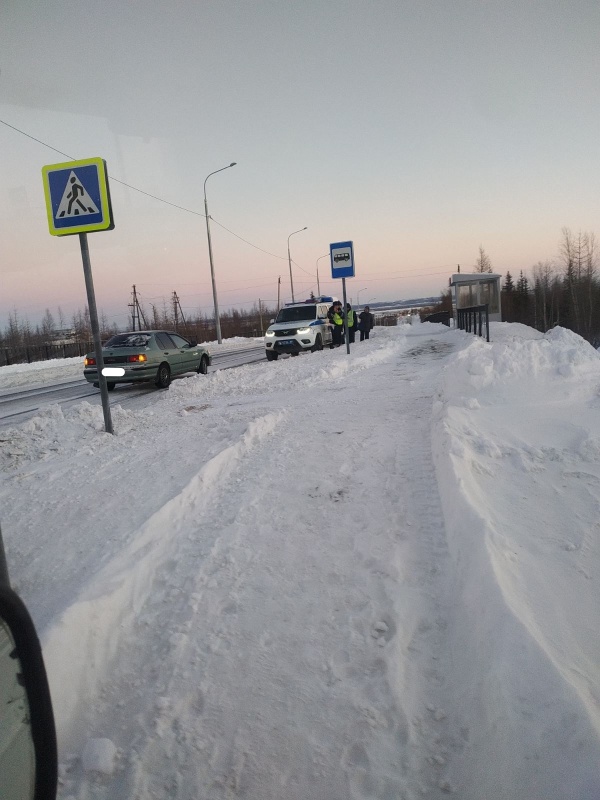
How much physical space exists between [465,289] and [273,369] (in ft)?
64.0

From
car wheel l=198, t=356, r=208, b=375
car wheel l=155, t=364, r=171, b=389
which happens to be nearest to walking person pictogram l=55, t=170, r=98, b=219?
car wheel l=155, t=364, r=171, b=389

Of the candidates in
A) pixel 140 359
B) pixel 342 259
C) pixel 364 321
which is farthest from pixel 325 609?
pixel 364 321

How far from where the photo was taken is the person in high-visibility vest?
19797mm

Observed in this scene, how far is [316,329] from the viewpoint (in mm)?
19359

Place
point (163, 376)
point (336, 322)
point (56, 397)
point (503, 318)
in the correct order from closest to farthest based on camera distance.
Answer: point (56, 397)
point (163, 376)
point (336, 322)
point (503, 318)

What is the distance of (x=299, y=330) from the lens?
61.7 ft

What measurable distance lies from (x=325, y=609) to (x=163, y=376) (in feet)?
37.3

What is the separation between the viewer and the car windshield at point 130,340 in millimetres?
13125

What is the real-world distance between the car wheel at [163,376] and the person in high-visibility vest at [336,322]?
7.93 metres

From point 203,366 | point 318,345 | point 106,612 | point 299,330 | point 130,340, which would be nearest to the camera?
point 106,612

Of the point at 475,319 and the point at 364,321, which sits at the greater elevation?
the point at 364,321

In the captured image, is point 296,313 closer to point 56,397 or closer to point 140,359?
point 140,359

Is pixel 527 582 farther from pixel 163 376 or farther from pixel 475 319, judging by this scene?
pixel 475 319

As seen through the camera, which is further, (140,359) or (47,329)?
(47,329)
